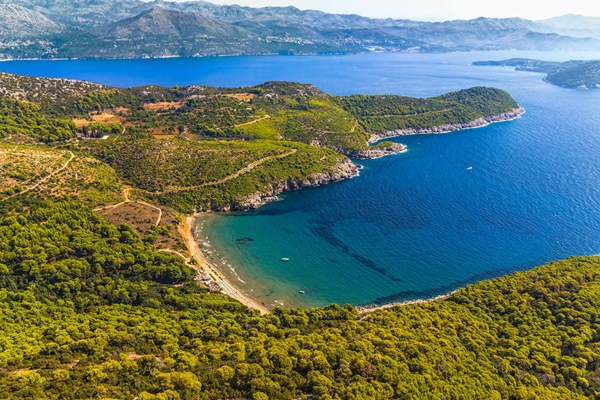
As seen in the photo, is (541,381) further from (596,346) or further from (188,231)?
(188,231)

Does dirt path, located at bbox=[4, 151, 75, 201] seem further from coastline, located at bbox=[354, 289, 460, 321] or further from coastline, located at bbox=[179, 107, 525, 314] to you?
coastline, located at bbox=[354, 289, 460, 321]

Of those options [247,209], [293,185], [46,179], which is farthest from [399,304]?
[46,179]

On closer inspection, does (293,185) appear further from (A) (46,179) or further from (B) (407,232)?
(A) (46,179)

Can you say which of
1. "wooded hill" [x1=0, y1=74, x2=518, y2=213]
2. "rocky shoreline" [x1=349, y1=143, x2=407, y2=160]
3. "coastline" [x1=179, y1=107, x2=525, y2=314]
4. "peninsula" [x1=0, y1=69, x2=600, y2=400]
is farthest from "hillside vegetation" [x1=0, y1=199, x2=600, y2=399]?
"rocky shoreline" [x1=349, y1=143, x2=407, y2=160]

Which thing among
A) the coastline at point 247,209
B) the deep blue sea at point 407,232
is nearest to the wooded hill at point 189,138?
the coastline at point 247,209

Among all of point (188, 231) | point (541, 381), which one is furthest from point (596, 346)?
point (188, 231)
